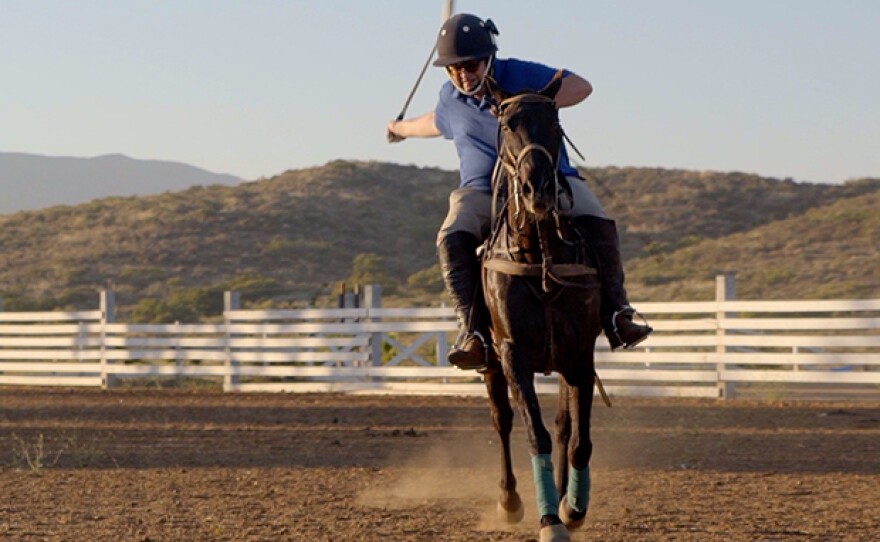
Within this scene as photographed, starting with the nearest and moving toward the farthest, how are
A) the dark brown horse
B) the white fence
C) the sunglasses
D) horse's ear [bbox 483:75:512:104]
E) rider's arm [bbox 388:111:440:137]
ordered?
the dark brown horse → horse's ear [bbox 483:75:512:104] → the sunglasses → rider's arm [bbox 388:111:440:137] → the white fence

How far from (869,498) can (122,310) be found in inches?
2029

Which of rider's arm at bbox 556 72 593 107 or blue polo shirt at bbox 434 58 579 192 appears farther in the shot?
blue polo shirt at bbox 434 58 579 192

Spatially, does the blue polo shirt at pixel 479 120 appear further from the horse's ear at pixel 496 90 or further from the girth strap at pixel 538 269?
the girth strap at pixel 538 269

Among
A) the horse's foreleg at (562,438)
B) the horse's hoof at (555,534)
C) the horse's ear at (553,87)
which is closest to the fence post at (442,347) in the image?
the horse's foreleg at (562,438)

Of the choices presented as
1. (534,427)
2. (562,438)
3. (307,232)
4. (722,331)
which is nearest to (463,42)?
(534,427)

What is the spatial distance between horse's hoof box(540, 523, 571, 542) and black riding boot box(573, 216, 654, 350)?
4.06ft

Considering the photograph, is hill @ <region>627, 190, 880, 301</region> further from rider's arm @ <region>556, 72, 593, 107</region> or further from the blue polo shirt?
rider's arm @ <region>556, 72, 593, 107</region>

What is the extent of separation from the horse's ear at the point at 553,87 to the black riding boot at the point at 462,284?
124cm

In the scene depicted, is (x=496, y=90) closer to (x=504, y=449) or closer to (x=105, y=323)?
(x=504, y=449)

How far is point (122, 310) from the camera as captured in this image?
196 ft

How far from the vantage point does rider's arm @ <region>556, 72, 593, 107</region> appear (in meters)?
8.66

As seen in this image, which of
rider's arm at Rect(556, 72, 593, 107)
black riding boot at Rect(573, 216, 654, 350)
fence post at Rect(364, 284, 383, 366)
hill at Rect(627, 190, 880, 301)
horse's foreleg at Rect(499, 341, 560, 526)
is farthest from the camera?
hill at Rect(627, 190, 880, 301)

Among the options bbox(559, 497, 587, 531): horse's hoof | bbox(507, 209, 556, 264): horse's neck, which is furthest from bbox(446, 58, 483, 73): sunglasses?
bbox(559, 497, 587, 531): horse's hoof

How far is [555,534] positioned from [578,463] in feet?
3.18
